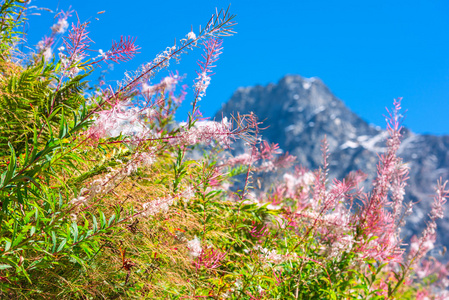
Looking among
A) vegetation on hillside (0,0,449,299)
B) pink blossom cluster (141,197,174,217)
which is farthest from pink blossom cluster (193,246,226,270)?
pink blossom cluster (141,197,174,217)

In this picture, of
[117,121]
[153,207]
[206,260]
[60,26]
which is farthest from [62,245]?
[60,26]

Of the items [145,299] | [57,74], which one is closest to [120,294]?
[145,299]

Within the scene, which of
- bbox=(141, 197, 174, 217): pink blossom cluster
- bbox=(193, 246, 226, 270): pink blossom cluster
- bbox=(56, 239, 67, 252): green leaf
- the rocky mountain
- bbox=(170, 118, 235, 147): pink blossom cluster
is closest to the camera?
bbox=(56, 239, 67, 252): green leaf

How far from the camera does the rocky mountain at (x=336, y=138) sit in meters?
152

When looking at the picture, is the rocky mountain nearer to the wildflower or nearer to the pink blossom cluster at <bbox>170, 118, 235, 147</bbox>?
the wildflower

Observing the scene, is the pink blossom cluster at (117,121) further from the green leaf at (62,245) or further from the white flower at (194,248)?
the white flower at (194,248)

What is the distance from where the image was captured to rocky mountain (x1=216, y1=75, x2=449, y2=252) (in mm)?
152500

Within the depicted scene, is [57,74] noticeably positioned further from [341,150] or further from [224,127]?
[341,150]

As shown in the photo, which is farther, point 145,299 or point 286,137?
point 286,137

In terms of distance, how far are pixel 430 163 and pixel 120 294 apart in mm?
187249

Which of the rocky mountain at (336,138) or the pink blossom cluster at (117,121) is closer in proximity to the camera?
the pink blossom cluster at (117,121)

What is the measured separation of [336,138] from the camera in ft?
585

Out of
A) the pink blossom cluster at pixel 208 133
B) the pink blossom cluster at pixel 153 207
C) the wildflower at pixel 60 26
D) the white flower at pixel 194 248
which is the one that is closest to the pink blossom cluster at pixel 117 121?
the pink blossom cluster at pixel 208 133

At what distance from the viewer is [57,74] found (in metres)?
1.77
